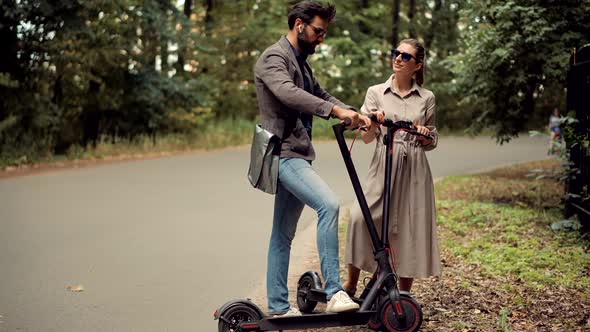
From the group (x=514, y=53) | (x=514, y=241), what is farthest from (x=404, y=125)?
(x=514, y=53)

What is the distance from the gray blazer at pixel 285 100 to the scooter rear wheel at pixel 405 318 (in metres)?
1.01

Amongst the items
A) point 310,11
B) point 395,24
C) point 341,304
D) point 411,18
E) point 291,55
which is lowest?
point 341,304

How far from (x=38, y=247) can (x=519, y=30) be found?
21.4 feet

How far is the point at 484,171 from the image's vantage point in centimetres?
1638

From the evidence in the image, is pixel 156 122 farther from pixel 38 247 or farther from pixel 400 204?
pixel 400 204

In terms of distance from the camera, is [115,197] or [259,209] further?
[115,197]

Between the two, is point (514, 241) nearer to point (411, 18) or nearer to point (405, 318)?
point (405, 318)

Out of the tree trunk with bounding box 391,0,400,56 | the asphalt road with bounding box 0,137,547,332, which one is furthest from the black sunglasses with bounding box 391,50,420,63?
the tree trunk with bounding box 391,0,400,56

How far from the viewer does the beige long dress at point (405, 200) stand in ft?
17.1

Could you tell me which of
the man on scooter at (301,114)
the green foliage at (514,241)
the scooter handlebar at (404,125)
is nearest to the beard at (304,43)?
the man on scooter at (301,114)

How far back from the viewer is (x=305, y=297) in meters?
→ 5.20

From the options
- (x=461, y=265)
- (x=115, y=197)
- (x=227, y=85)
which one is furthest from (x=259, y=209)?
(x=227, y=85)

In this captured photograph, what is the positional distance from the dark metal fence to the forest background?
1.53 metres

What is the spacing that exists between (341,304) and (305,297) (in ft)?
2.67
